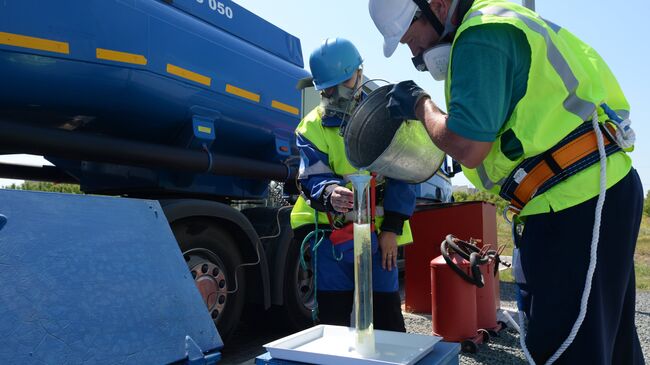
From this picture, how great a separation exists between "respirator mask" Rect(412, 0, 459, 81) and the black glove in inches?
3.9

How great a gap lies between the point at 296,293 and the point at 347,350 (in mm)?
3074

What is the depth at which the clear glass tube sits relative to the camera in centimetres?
141

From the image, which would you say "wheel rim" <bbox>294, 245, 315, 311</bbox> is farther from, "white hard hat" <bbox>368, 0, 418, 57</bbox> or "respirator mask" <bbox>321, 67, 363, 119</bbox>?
"white hard hat" <bbox>368, 0, 418, 57</bbox>

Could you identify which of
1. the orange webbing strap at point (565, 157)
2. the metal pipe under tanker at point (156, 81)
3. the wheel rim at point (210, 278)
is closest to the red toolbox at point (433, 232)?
the metal pipe under tanker at point (156, 81)

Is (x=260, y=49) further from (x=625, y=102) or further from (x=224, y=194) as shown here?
(x=625, y=102)

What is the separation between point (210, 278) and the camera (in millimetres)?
3627

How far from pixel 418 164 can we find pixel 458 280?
7.66 feet

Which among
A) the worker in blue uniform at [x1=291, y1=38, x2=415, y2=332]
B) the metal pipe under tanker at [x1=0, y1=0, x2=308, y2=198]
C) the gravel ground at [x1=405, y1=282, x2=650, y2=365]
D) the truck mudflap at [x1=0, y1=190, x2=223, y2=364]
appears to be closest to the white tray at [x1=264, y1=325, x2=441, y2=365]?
the truck mudflap at [x1=0, y1=190, x2=223, y2=364]

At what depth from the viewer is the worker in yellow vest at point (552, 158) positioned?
1.33 m

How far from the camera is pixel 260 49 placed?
13.6ft

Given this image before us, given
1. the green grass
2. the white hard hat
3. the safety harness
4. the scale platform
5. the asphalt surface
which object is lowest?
the green grass

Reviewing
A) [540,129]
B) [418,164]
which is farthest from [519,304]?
[418,164]

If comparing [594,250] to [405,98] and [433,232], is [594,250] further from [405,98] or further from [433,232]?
[433,232]

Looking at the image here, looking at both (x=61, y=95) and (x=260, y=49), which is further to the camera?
(x=260, y=49)
